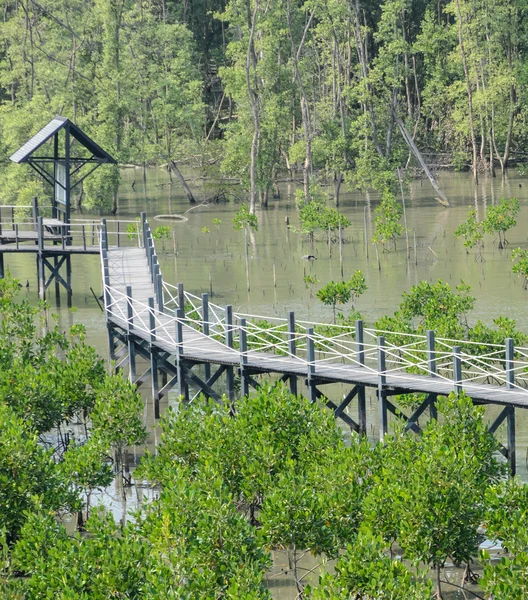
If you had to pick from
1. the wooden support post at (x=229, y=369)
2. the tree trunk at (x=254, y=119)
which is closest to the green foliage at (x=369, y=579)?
the wooden support post at (x=229, y=369)

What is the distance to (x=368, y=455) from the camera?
18141 millimetres

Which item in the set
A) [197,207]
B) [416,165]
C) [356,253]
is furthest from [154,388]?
[416,165]

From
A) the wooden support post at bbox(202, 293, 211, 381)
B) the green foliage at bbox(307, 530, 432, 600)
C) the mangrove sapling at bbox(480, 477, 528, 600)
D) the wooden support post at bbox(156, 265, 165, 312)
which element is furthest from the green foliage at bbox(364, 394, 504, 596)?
the wooden support post at bbox(156, 265, 165, 312)

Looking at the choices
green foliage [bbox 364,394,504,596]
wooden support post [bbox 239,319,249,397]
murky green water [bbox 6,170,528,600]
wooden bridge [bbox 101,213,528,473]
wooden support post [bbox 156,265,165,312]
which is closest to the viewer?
green foliage [bbox 364,394,504,596]

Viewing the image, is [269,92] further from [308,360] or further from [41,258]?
[308,360]

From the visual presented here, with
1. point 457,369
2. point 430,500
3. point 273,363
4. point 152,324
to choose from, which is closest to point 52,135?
point 152,324

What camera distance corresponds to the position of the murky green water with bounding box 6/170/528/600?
3528 cm

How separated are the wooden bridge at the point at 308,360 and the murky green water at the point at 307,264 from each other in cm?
131

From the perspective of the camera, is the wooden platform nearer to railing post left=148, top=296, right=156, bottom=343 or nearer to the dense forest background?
railing post left=148, top=296, right=156, bottom=343

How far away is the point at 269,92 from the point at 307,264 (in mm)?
16928

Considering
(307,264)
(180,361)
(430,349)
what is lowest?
(180,361)

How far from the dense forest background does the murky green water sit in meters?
Result: 1.96

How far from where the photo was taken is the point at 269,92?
189 ft

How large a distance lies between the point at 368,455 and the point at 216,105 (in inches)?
2558
